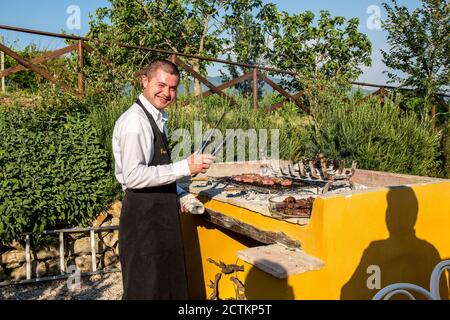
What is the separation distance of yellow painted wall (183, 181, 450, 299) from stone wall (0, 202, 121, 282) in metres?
Result: 2.61

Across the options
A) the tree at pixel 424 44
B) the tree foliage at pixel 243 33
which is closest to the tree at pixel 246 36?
the tree foliage at pixel 243 33

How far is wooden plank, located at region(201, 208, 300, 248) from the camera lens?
2861mm

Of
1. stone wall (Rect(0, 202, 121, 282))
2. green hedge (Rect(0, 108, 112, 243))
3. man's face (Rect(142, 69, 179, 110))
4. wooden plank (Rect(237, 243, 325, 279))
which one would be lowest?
stone wall (Rect(0, 202, 121, 282))

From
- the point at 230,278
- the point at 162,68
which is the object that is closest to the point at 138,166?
the point at 162,68

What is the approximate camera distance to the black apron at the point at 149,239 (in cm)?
279

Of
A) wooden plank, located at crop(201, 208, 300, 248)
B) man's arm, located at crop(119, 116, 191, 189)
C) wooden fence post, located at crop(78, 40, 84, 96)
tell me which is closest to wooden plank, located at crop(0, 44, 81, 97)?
wooden fence post, located at crop(78, 40, 84, 96)

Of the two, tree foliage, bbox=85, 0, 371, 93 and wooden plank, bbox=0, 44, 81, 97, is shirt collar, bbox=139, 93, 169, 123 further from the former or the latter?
tree foliage, bbox=85, 0, 371, 93

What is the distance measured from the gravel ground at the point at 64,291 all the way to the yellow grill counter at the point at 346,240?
75.3 inches

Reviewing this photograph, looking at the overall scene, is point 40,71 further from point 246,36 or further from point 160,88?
point 246,36

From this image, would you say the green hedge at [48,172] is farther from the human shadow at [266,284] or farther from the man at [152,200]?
the human shadow at [266,284]

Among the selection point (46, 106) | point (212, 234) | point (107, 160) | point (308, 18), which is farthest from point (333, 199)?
point (308, 18)

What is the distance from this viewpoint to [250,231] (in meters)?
3.32

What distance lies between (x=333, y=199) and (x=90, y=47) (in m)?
5.17
